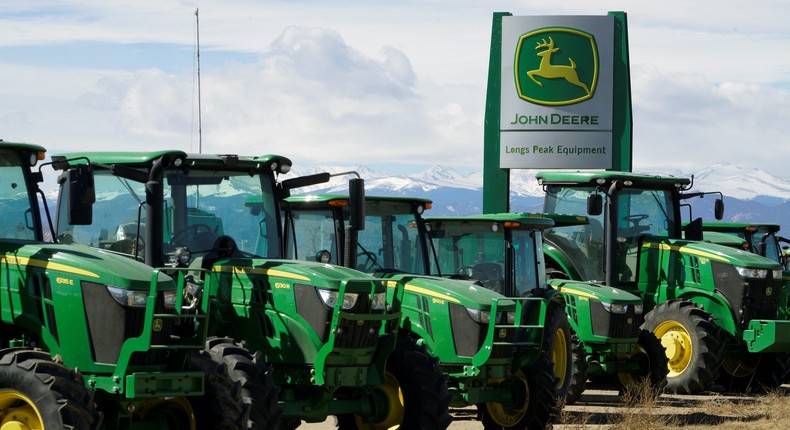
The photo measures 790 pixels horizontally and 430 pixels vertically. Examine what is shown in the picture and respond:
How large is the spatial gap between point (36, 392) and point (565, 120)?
1978 centimetres

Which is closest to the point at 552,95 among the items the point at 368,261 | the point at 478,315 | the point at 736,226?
the point at 736,226

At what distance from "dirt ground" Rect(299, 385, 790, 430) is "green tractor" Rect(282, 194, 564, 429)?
1.65 ft

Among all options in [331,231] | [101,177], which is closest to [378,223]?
[331,231]

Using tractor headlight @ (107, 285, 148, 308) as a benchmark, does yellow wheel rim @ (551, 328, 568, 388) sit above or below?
below

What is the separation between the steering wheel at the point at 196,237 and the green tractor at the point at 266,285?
1 centimetres

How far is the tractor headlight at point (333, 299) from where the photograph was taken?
1178cm

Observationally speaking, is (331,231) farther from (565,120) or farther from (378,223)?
(565,120)

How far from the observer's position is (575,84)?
27672 millimetres

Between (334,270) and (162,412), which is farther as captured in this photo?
(334,270)

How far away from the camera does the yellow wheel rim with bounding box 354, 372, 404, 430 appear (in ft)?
41.7

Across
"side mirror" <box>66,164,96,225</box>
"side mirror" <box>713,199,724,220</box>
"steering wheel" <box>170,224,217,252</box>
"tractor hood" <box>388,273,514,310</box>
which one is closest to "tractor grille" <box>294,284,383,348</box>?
"steering wheel" <box>170,224,217,252</box>

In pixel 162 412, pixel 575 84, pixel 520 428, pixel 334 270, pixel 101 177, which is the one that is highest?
pixel 575 84

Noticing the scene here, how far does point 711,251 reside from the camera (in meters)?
19.6

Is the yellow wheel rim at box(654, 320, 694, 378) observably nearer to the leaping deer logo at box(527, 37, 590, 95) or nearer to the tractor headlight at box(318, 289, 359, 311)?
the tractor headlight at box(318, 289, 359, 311)
